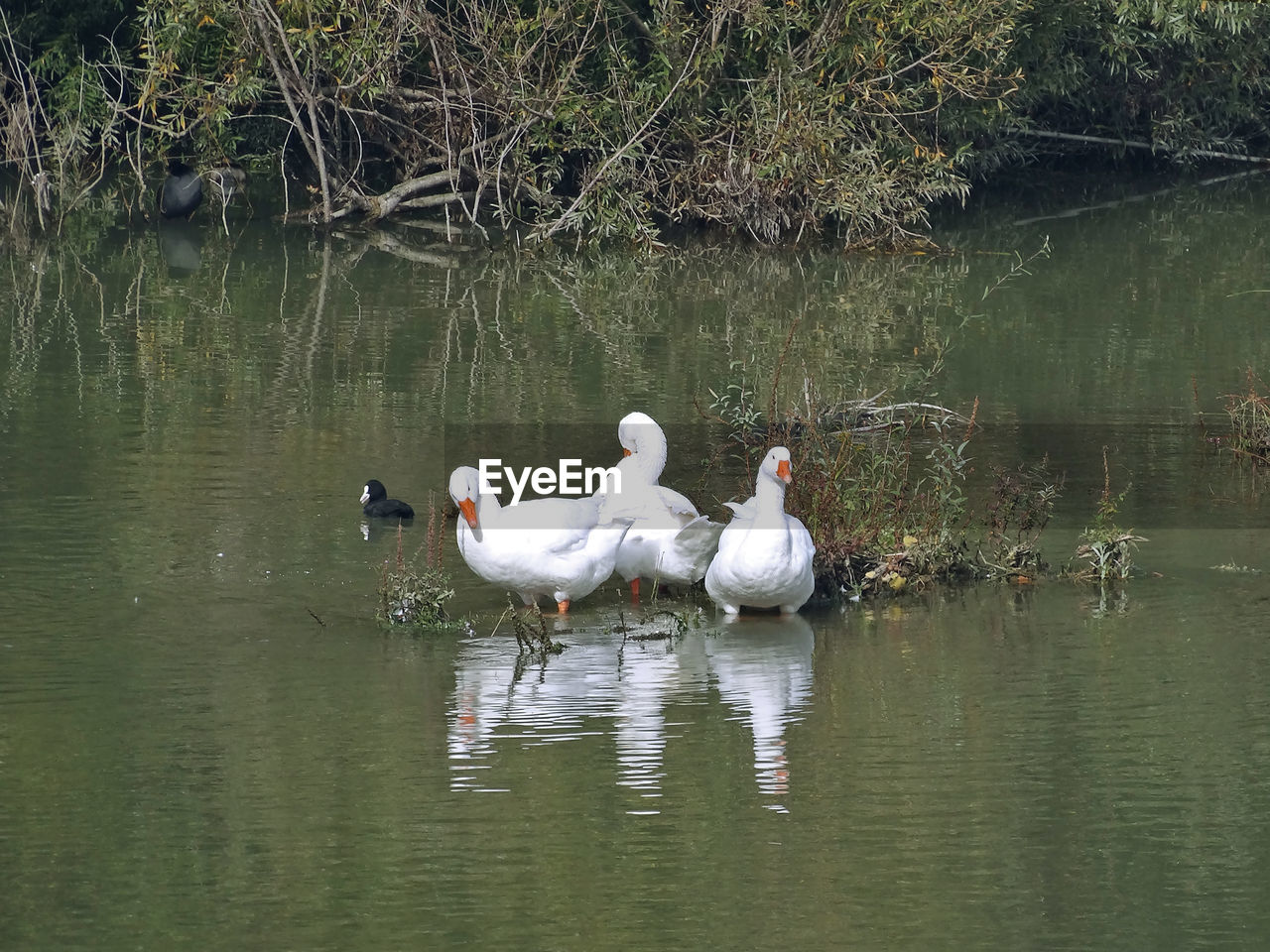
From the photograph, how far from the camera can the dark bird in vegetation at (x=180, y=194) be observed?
23234mm

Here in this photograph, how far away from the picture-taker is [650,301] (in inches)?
724

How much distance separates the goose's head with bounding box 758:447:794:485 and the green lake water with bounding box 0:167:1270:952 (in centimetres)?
66

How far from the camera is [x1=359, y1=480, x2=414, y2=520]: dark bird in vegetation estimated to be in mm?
10875

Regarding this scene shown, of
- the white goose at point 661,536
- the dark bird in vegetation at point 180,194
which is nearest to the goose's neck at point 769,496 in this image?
the white goose at point 661,536

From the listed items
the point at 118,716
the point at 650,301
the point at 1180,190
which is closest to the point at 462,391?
the point at 650,301

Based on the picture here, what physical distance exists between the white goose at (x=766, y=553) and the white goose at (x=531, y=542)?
55 cm

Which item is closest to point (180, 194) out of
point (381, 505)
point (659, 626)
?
point (381, 505)

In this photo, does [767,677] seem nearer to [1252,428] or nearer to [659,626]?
[659,626]

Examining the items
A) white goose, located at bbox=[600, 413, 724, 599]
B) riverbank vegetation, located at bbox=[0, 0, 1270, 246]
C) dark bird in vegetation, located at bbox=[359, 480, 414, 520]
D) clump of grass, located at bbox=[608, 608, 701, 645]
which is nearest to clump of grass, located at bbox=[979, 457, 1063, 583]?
white goose, located at bbox=[600, 413, 724, 599]

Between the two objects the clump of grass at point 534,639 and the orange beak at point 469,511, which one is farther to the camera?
the orange beak at point 469,511

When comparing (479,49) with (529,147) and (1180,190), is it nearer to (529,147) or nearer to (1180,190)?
(529,147)

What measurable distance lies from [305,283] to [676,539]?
1020 centimetres

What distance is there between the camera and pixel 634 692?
8352 mm

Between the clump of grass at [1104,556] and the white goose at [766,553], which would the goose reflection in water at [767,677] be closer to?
the white goose at [766,553]
